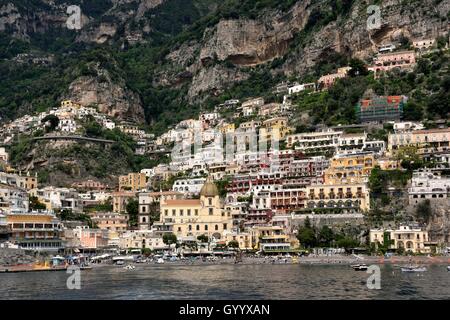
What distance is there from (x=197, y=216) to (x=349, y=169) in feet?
66.0

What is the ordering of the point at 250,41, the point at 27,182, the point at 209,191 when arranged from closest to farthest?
the point at 209,191 < the point at 27,182 < the point at 250,41

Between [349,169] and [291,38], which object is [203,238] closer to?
[349,169]

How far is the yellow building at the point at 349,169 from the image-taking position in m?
Answer: 92.5

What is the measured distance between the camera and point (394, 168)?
9244 centimetres

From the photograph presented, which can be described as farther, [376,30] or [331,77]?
[376,30]

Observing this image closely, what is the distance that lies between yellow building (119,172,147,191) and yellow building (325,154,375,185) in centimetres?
3515

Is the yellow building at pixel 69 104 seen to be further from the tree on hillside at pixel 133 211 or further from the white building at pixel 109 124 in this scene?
the tree on hillside at pixel 133 211

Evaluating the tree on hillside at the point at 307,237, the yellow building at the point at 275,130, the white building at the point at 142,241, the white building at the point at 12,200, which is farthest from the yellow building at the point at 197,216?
the yellow building at the point at 275,130

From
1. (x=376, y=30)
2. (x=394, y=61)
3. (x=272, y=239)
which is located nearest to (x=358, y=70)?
(x=394, y=61)

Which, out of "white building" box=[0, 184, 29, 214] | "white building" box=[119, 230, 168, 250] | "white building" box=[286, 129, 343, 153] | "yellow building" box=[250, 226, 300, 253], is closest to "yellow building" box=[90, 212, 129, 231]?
"white building" box=[119, 230, 168, 250]

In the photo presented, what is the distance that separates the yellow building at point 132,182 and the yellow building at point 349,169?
35145 mm

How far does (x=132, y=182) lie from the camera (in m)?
120

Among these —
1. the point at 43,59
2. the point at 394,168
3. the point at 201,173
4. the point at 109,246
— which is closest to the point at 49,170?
the point at 201,173

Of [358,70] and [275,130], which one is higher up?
[358,70]
